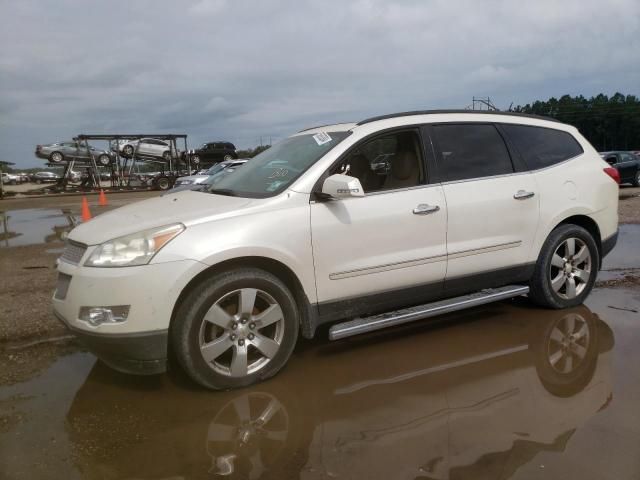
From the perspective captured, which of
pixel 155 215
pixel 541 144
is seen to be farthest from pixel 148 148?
pixel 155 215

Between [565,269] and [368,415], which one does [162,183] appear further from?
[368,415]

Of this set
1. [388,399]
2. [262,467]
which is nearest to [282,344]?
[388,399]

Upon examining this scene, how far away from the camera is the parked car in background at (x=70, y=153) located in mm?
30089

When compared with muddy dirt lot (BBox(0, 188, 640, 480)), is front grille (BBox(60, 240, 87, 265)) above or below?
above

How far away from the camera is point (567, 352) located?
385cm

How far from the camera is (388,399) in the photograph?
126 inches

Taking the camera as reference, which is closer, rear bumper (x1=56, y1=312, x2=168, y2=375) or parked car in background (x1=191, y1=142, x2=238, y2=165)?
rear bumper (x1=56, y1=312, x2=168, y2=375)

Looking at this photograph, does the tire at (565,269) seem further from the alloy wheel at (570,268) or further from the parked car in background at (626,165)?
the parked car in background at (626,165)

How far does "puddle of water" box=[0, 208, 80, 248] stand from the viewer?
421 inches

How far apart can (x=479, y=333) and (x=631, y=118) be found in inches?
4257

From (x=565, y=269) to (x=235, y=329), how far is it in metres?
3.09

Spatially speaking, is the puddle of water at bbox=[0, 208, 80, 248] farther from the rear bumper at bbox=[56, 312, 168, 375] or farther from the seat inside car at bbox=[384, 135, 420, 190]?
the seat inside car at bbox=[384, 135, 420, 190]

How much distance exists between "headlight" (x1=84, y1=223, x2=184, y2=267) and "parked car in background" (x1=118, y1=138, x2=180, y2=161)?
29522 mm

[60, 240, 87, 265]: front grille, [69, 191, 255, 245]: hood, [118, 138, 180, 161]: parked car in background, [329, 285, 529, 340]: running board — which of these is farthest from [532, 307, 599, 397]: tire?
[118, 138, 180, 161]: parked car in background
